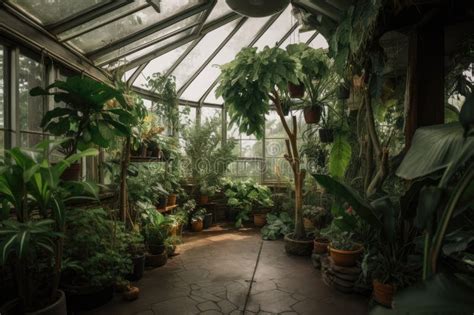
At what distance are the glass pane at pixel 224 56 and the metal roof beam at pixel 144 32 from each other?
881mm

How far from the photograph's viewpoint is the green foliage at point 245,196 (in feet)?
17.9

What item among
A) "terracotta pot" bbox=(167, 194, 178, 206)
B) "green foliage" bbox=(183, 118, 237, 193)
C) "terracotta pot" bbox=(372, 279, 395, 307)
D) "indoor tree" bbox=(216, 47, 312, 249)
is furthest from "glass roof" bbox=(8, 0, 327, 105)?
"terracotta pot" bbox=(372, 279, 395, 307)

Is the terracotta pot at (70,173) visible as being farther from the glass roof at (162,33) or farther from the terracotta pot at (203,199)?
the terracotta pot at (203,199)

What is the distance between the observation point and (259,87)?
3242 mm

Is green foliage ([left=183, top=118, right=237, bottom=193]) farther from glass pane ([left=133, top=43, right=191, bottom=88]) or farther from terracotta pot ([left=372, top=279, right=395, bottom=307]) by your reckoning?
terracotta pot ([left=372, top=279, right=395, bottom=307])

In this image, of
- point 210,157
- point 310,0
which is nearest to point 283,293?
point 310,0

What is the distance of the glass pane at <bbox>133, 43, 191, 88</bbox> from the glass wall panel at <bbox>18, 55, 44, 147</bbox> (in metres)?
2.11

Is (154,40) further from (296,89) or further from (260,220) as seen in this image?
(260,220)

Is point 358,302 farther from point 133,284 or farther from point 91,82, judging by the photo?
point 91,82

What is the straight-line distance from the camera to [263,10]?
2221 mm

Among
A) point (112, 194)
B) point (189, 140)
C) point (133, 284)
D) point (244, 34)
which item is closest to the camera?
point (133, 284)

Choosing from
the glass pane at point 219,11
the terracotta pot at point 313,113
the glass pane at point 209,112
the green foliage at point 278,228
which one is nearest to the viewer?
the terracotta pot at point 313,113

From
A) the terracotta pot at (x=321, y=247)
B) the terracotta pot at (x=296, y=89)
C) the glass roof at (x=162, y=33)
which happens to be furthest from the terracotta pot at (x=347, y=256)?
the glass roof at (x=162, y=33)

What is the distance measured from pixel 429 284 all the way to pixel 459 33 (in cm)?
222
